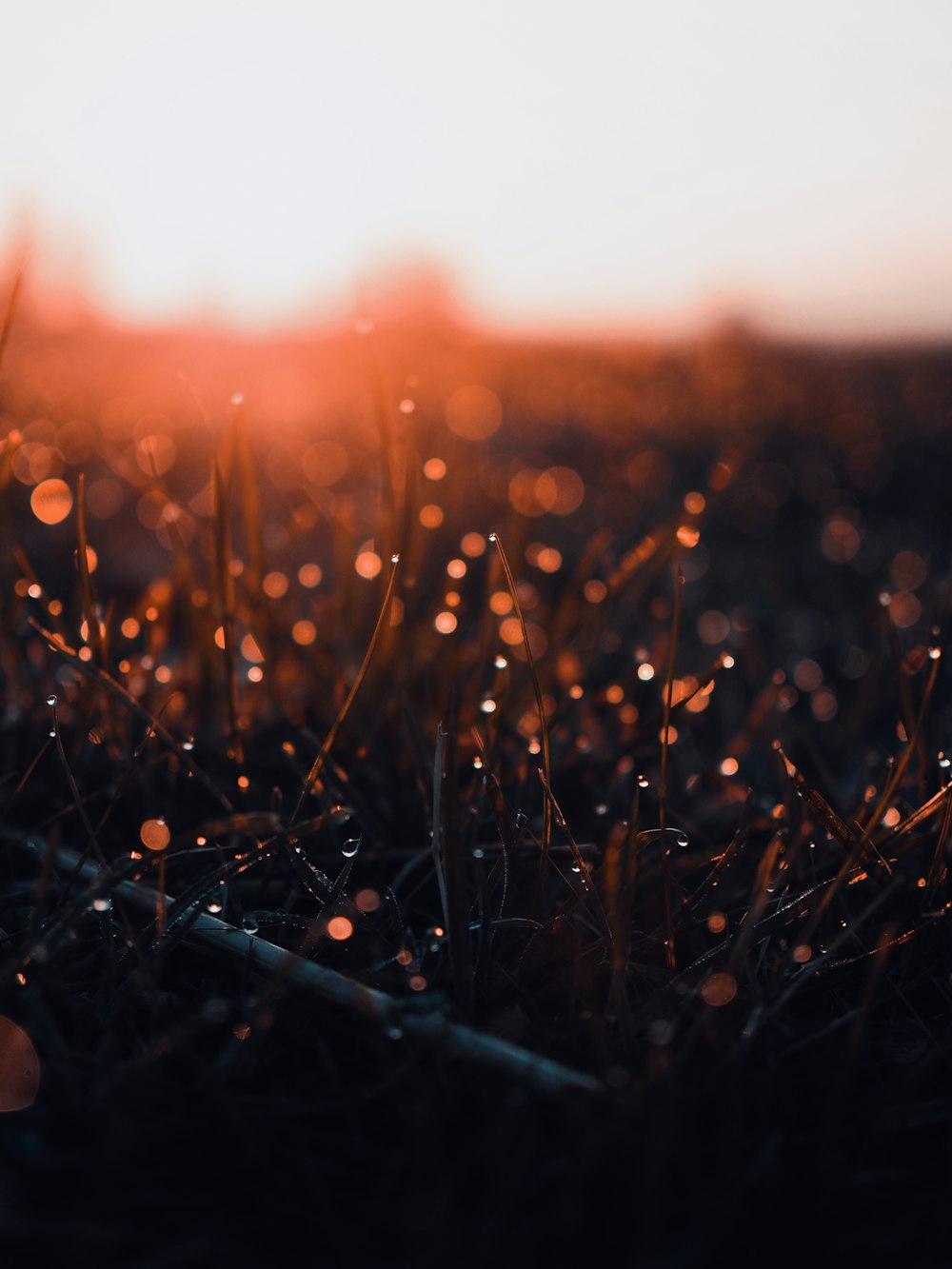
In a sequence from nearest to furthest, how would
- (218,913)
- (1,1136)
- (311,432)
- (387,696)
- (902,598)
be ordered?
(1,1136) → (218,913) → (387,696) → (902,598) → (311,432)

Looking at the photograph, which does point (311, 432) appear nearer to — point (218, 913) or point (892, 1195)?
point (218, 913)

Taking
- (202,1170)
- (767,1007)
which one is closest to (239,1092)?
(202,1170)

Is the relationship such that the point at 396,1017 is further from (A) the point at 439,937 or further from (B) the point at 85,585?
(B) the point at 85,585

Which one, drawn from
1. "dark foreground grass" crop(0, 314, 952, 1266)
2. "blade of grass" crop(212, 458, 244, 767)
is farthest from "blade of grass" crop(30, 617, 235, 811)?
"blade of grass" crop(212, 458, 244, 767)

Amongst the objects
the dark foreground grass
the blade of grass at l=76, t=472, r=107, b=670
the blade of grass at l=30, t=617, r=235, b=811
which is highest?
the blade of grass at l=76, t=472, r=107, b=670

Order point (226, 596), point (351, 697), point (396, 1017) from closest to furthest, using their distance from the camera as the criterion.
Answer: point (396, 1017), point (351, 697), point (226, 596)

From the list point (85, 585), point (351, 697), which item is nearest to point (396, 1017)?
point (351, 697)

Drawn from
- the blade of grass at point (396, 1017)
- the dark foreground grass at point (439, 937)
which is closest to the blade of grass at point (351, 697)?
the dark foreground grass at point (439, 937)

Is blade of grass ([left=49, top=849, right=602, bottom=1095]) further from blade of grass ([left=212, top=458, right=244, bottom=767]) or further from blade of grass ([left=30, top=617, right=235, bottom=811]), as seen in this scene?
blade of grass ([left=212, top=458, right=244, bottom=767])

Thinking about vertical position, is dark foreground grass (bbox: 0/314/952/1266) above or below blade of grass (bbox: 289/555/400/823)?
below
